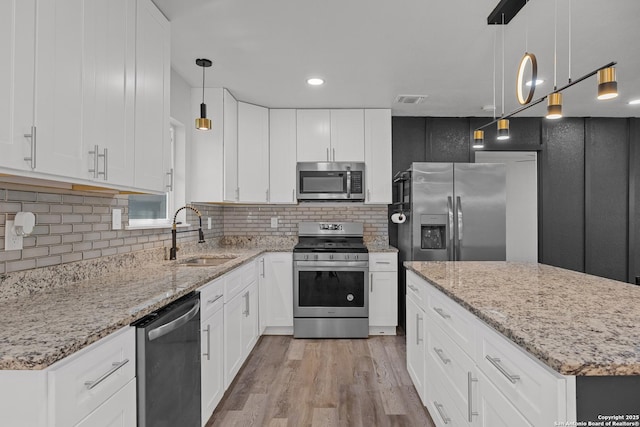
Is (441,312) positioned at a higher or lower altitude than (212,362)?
higher

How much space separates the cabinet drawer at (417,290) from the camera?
2264 millimetres

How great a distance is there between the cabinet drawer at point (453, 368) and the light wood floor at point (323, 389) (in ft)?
1.38

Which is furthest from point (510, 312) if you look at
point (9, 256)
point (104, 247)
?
point (104, 247)

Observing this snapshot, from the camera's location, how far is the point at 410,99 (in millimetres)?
3822

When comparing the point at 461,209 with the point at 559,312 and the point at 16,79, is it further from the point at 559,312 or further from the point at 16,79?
the point at 16,79

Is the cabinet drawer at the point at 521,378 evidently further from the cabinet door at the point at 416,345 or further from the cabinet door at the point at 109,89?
Answer: the cabinet door at the point at 109,89

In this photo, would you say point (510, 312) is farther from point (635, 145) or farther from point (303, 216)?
point (635, 145)

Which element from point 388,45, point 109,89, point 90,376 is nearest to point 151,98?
point 109,89

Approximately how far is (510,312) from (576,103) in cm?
371

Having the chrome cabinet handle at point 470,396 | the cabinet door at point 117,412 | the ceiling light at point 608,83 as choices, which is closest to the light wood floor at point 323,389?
the chrome cabinet handle at point 470,396

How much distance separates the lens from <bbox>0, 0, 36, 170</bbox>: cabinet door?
1111 millimetres

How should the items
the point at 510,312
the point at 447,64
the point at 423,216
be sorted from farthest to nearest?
the point at 423,216 → the point at 447,64 → the point at 510,312

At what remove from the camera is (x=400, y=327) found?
4121mm

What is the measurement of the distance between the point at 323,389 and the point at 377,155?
2.49 m
